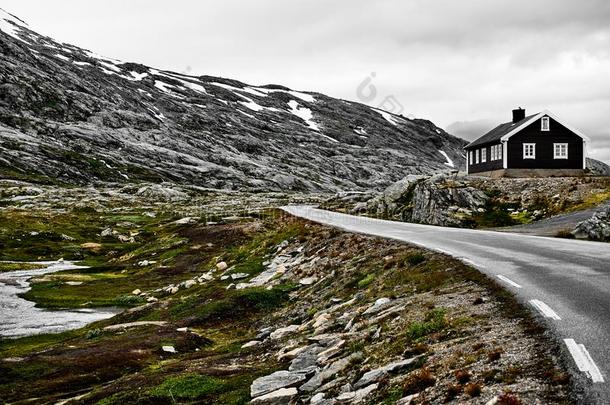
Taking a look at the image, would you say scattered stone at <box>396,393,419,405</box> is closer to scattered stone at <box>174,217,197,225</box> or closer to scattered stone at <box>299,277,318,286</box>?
scattered stone at <box>299,277,318,286</box>

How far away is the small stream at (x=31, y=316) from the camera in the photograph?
3756 cm

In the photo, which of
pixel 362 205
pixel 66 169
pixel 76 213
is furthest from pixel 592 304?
pixel 66 169

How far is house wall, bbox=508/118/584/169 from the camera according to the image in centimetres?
7100

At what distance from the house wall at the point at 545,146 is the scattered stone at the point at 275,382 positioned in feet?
205

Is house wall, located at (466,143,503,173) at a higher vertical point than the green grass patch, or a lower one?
higher

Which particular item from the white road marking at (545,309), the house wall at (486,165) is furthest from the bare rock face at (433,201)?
the white road marking at (545,309)

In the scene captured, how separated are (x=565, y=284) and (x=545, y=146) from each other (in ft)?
197

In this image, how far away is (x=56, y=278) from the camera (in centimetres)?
5644

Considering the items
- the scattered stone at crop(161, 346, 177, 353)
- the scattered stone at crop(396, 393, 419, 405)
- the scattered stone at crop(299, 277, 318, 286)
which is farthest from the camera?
the scattered stone at crop(299, 277, 318, 286)

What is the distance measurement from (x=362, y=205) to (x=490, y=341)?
63.0 meters

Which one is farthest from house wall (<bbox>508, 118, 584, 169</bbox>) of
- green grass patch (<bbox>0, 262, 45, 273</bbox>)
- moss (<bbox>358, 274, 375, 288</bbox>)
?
green grass patch (<bbox>0, 262, 45, 273</bbox>)

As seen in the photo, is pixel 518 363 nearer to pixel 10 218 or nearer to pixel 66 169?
pixel 10 218

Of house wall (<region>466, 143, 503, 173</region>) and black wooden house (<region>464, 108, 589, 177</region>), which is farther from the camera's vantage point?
house wall (<region>466, 143, 503, 173</region>)

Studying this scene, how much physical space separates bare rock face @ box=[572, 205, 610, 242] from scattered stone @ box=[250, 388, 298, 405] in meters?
26.5
